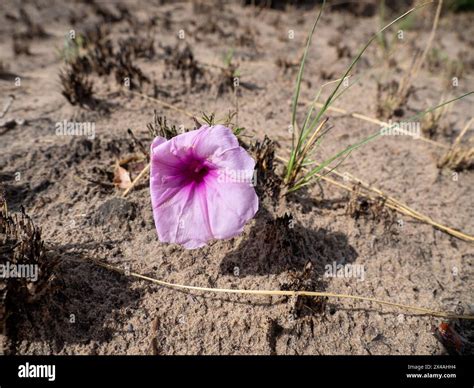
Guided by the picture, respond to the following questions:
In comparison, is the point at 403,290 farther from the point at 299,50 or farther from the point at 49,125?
the point at 299,50

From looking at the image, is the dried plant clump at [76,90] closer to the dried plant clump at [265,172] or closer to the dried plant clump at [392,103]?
the dried plant clump at [265,172]

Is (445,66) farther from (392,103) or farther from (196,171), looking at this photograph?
(196,171)

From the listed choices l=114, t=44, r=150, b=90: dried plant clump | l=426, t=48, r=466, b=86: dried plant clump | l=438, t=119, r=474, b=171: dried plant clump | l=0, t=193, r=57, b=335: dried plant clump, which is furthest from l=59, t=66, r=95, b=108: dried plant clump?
l=426, t=48, r=466, b=86: dried plant clump

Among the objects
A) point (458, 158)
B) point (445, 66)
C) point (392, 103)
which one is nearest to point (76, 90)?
point (392, 103)

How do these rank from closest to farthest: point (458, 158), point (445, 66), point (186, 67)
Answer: point (458, 158) → point (186, 67) → point (445, 66)

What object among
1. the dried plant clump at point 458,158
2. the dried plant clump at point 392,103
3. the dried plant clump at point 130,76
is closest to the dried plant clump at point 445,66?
the dried plant clump at point 392,103
